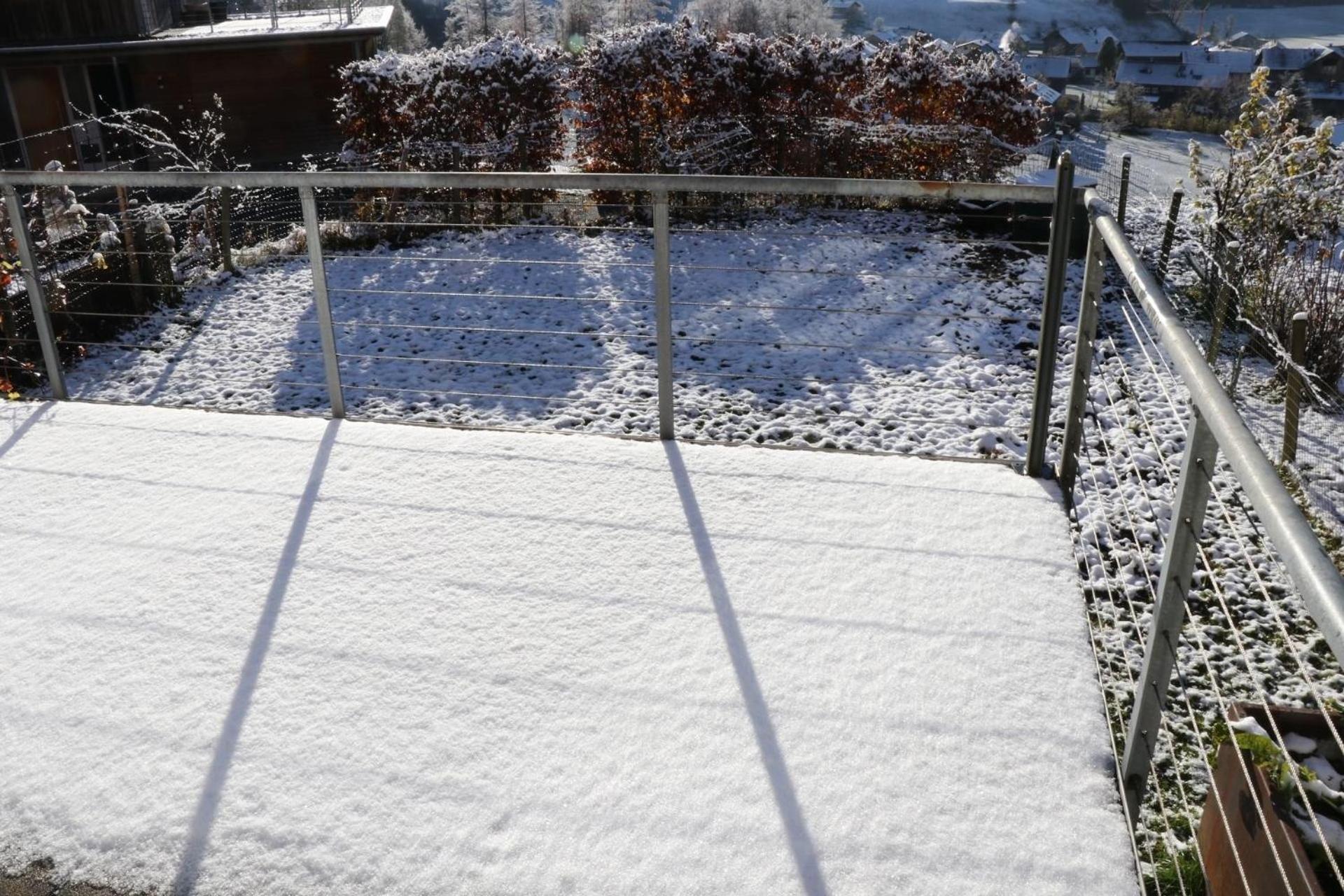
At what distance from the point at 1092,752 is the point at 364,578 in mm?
1881

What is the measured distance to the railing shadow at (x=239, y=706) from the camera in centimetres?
196

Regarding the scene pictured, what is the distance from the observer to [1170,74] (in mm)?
56094

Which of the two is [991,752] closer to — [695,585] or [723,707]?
Result: [723,707]

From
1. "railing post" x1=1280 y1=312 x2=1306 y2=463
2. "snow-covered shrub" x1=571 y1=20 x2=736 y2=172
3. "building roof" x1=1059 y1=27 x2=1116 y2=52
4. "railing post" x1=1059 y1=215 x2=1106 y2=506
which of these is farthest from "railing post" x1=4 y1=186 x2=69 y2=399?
"building roof" x1=1059 y1=27 x2=1116 y2=52

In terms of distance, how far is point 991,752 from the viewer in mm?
2168

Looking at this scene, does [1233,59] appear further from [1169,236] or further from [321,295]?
[321,295]

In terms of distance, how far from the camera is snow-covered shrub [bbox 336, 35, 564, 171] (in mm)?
10789

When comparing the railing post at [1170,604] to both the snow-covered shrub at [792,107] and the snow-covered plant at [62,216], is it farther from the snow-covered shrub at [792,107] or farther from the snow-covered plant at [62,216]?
the snow-covered shrub at [792,107]

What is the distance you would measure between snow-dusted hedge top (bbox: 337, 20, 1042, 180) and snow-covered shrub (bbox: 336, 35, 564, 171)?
15mm

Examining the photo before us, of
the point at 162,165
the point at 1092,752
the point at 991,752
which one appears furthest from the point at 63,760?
the point at 162,165

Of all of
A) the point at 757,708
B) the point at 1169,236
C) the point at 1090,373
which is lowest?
the point at 1169,236

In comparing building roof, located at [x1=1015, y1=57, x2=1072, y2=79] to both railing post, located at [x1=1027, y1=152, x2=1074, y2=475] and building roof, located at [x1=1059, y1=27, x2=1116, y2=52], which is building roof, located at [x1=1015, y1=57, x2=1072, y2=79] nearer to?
building roof, located at [x1=1059, y1=27, x2=1116, y2=52]

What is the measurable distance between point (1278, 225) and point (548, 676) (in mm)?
8624

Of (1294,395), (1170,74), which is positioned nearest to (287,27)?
(1294,395)
